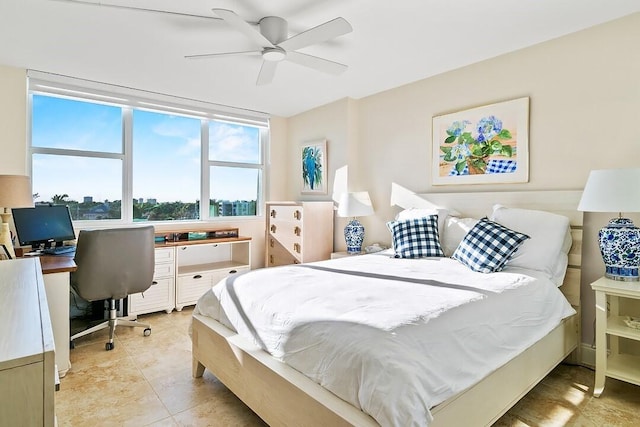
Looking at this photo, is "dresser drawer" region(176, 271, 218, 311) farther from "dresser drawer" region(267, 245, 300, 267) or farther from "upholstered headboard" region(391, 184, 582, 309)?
"upholstered headboard" region(391, 184, 582, 309)

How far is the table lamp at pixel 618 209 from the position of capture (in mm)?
2016

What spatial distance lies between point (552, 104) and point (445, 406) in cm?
238

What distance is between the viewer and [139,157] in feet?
13.1

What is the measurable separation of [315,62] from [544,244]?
2.01 m

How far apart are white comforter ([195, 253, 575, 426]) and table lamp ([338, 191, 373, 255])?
1.29m

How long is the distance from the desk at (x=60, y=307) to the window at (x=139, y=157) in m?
1.47

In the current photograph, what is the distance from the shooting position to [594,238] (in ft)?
8.16

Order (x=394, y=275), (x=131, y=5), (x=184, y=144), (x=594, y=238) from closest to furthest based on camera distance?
(x=131, y=5) < (x=394, y=275) < (x=594, y=238) < (x=184, y=144)

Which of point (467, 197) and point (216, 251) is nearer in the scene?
point (467, 197)

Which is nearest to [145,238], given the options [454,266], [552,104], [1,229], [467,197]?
[1,229]

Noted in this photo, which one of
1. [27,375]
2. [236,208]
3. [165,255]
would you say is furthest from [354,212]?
[27,375]

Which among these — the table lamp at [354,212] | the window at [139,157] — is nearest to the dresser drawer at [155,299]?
the window at [139,157]

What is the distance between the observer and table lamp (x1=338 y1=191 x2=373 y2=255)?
3715mm

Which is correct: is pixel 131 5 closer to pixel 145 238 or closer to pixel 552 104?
pixel 145 238
